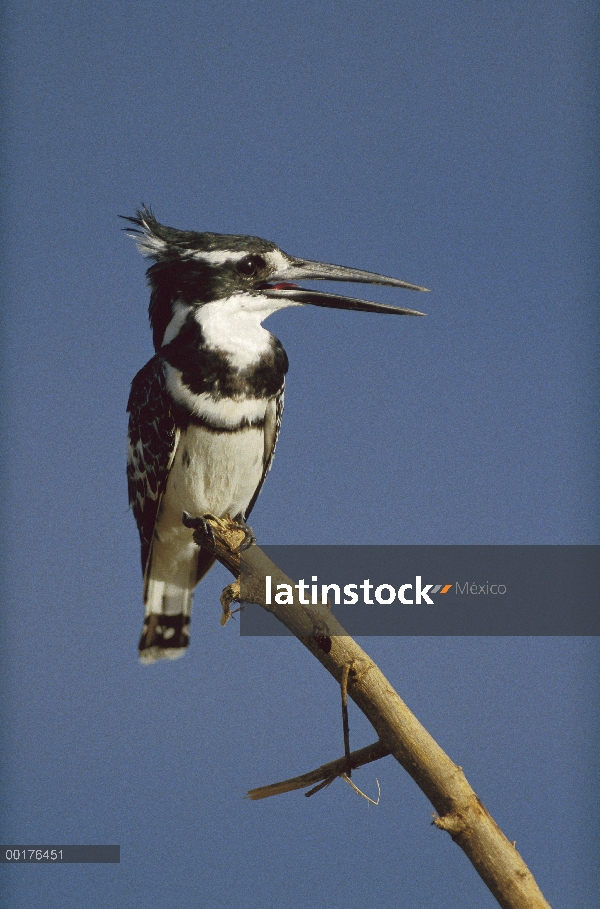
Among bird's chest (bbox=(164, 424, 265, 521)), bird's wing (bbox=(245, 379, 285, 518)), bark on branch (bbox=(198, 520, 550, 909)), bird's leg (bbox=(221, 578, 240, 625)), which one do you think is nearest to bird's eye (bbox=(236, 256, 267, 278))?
bird's wing (bbox=(245, 379, 285, 518))

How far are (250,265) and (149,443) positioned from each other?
79cm

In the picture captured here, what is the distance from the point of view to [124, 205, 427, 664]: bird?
3.00 meters

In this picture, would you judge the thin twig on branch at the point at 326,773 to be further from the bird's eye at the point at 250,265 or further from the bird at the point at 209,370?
the bird's eye at the point at 250,265

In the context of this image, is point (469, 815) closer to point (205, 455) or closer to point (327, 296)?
point (205, 455)

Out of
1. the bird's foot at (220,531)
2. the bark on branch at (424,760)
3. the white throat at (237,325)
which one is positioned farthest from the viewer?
the white throat at (237,325)

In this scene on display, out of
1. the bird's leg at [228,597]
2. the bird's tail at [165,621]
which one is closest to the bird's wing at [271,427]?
the bird's tail at [165,621]

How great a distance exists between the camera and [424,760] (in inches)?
74.5

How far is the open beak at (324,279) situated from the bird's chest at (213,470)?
1.71ft

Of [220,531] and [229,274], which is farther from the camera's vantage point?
[229,274]

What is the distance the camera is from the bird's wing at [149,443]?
3141 mm

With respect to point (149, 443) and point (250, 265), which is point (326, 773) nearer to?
point (149, 443)

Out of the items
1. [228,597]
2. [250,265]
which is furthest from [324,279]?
[228,597]

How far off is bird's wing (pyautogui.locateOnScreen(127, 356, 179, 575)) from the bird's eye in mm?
471

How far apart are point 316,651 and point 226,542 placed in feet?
2.13
